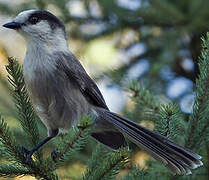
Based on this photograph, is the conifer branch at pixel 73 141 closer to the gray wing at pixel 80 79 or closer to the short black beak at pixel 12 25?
the gray wing at pixel 80 79

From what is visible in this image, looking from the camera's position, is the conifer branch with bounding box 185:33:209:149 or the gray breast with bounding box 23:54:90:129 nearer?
the conifer branch with bounding box 185:33:209:149

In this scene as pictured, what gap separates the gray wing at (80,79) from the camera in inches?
102

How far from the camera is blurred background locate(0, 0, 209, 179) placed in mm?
3182

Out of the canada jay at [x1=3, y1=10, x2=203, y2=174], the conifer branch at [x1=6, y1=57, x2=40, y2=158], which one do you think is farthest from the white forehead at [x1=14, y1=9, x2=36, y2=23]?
the conifer branch at [x1=6, y1=57, x2=40, y2=158]

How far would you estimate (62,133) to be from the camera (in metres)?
2.63

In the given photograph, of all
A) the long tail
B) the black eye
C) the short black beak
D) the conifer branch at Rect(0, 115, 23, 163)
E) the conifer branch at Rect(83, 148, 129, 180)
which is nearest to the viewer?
the conifer branch at Rect(83, 148, 129, 180)

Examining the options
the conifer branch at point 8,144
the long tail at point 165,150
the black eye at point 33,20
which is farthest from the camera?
the black eye at point 33,20

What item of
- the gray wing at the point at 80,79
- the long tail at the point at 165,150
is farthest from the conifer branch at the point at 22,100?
the gray wing at the point at 80,79

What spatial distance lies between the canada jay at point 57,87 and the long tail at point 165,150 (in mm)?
113

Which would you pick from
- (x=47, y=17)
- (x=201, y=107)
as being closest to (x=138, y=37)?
(x=47, y=17)

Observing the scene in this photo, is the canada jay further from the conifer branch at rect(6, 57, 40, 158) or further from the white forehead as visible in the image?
the conifer branch at rect(6, 57, 40, 158)

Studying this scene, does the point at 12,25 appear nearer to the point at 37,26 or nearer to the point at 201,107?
the point at 37,26

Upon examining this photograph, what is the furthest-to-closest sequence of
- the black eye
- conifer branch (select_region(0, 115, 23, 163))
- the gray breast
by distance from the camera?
the black eye, the gray breast, conifer branch (select_region(0, 115, 23, 163))

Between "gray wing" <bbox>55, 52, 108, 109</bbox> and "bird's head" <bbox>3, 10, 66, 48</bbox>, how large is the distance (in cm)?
22
